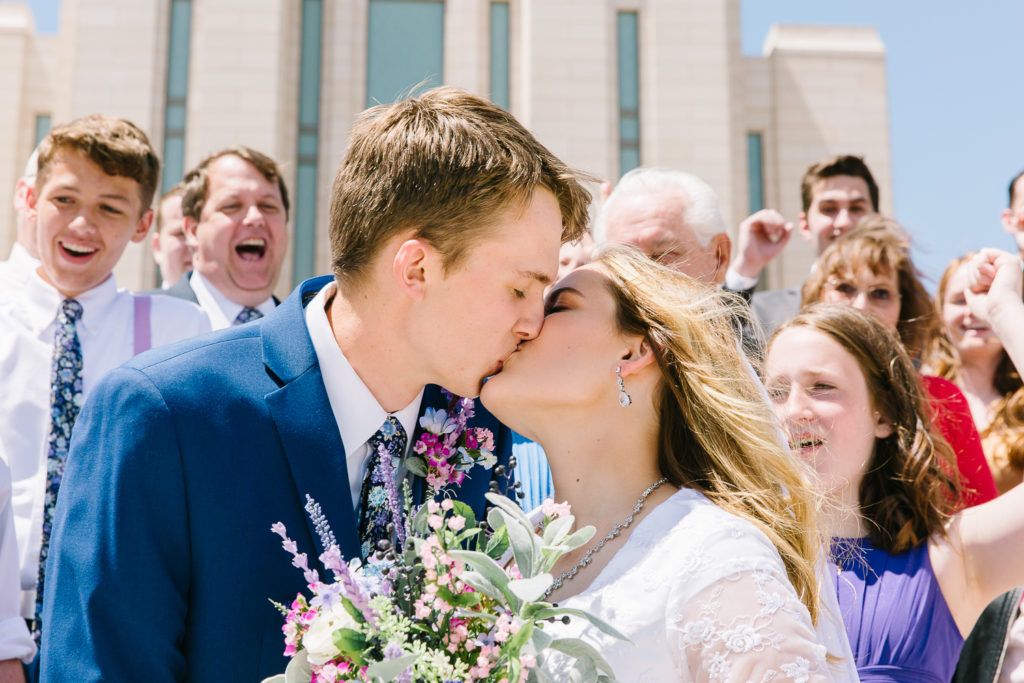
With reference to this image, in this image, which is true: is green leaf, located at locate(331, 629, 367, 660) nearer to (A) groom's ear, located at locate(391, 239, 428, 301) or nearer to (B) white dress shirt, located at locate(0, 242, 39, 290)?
(A) groom's ear, located at locate(391, 239, 428, 301)

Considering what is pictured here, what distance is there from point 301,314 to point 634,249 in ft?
3.74

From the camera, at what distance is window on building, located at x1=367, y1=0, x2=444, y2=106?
22312mm

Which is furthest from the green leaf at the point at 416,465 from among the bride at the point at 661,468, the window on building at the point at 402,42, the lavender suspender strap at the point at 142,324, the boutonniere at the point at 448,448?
the window on building at the point at 402,42

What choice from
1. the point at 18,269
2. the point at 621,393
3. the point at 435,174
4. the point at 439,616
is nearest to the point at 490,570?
the point at 439,616

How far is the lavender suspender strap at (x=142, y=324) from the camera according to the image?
15.4 feet

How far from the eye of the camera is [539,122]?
2089 cm

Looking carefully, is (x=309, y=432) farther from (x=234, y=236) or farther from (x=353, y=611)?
(x=234, y=236)

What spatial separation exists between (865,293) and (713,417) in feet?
9.78

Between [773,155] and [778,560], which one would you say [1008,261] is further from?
[773,155]

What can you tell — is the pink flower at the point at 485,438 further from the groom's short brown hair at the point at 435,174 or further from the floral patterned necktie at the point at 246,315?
the floral patterned necktie at the point at 246,315

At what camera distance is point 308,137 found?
2236 centimetres

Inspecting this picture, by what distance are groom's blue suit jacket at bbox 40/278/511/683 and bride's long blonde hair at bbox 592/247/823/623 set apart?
102 cm

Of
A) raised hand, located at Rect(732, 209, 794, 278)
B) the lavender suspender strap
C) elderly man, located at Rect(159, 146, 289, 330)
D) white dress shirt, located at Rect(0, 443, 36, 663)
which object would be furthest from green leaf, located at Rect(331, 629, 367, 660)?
raised hand, located at Rect(732, 209, 794, 278)

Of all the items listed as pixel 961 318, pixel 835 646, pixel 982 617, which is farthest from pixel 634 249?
pixel 961 318
